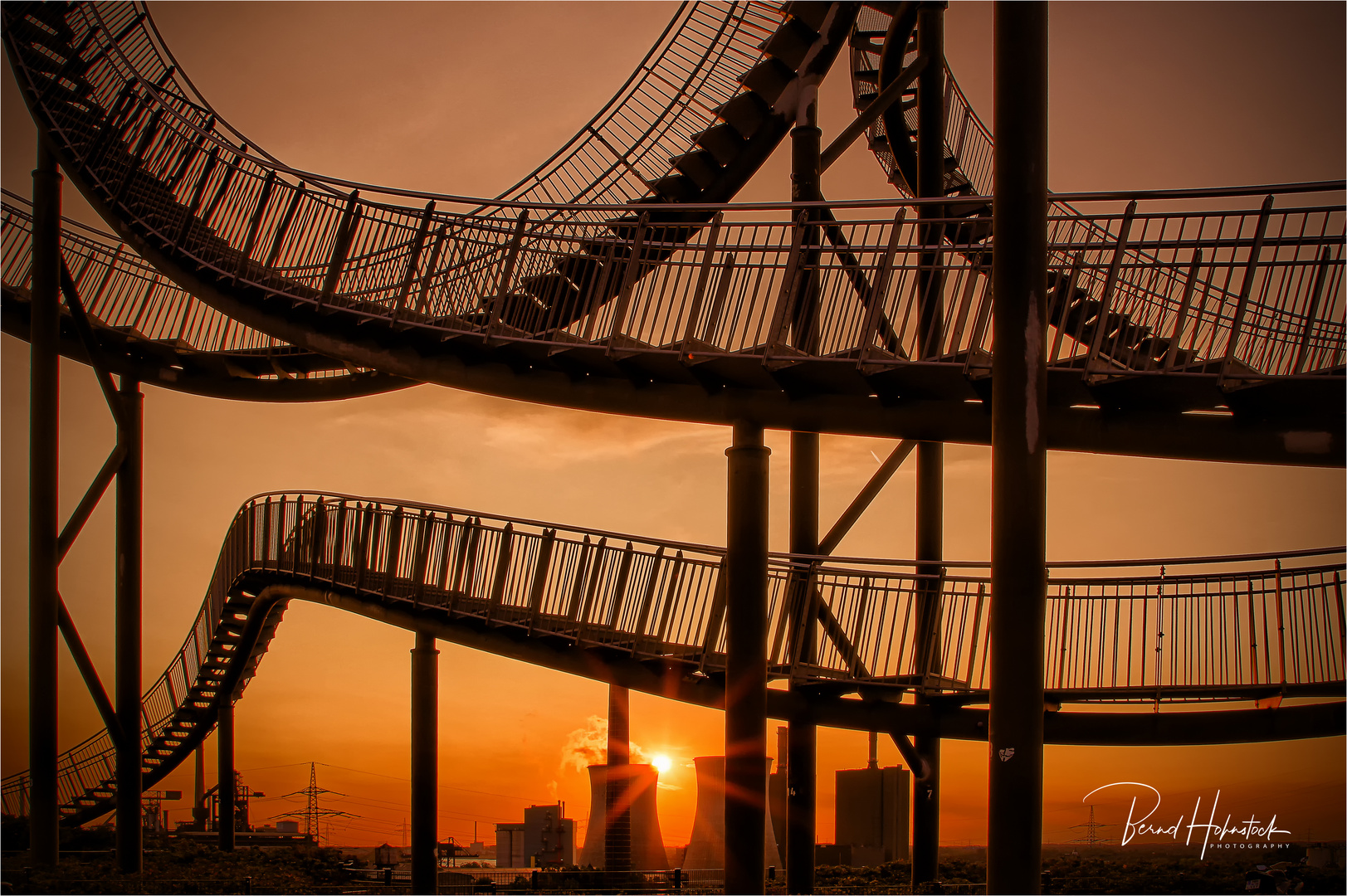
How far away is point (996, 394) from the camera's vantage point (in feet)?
21.9

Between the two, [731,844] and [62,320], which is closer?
[731,844]

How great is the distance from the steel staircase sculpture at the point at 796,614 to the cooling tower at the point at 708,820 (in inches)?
283

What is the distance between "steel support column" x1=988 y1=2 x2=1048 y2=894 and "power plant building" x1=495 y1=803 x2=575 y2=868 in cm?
2087

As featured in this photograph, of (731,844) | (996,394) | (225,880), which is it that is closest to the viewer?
(996,394)

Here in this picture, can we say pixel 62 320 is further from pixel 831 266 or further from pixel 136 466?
pixel 831 266

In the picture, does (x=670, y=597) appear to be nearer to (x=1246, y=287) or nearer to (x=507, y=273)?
(x=507, y=273)

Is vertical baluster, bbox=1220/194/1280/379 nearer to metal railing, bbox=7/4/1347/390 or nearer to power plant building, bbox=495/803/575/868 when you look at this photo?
metal railing, bbox=7/4/1347/390

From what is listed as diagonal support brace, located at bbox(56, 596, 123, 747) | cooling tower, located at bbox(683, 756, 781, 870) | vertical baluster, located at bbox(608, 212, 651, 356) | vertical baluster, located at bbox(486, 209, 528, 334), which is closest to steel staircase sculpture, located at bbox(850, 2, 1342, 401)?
vertical baluster, located at bbox(608, 212, 651, 356)

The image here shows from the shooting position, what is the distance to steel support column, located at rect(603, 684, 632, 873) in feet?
64.1

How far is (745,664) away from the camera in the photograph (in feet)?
32.5

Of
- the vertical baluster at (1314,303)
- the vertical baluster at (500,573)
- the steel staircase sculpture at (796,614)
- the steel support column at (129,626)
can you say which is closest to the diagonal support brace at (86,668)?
the steel support column at (129,626)

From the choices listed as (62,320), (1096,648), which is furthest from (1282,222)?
(62,320)

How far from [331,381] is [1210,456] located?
13.7 m

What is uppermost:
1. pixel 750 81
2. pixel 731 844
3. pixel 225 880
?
pixel 750 81
